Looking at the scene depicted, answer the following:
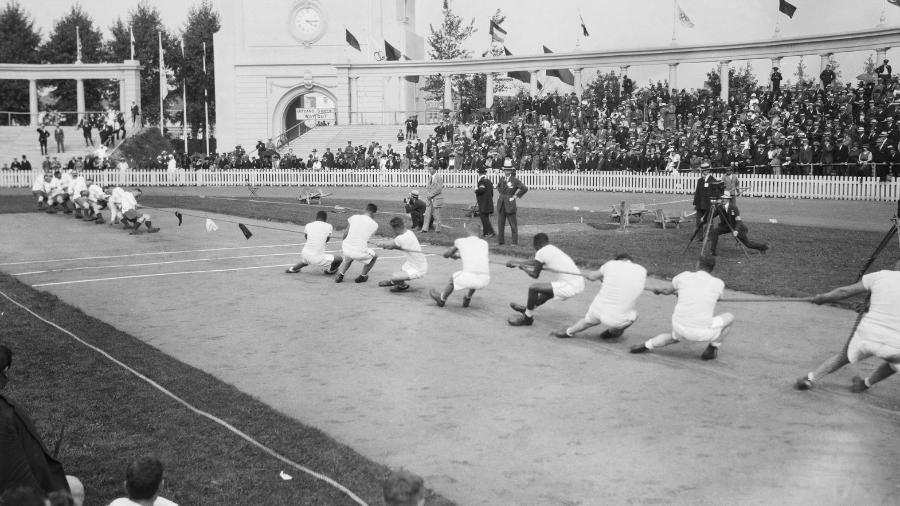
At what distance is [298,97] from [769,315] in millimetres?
54829

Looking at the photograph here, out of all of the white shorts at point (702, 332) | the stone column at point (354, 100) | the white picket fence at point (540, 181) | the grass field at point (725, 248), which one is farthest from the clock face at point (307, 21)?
the white shorts at point (702, 332)

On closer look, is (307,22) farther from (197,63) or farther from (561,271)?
(561,271)

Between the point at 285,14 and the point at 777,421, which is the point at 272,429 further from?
the point at 285,14

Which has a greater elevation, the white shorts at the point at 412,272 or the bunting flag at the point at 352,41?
the bunting flag at the point at 352,41

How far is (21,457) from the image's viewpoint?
19.4 ft

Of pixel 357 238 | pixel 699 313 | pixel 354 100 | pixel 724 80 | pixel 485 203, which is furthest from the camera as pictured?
pixel 354 100

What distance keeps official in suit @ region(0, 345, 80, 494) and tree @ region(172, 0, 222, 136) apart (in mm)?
79892

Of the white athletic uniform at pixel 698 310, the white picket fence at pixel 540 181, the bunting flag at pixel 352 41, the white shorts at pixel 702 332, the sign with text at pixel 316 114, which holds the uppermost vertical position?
the bunting flag at pixel 352 41

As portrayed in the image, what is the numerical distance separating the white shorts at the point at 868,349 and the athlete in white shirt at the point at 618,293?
9.07 ft

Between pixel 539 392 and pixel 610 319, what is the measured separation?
236cm

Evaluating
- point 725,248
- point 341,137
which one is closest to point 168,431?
point 725,248

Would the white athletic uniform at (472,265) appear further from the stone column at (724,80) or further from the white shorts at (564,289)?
the stone column at (724,80)

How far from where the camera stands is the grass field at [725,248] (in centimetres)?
1678

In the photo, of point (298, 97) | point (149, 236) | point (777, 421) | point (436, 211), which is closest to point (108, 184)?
point (298, 97)
